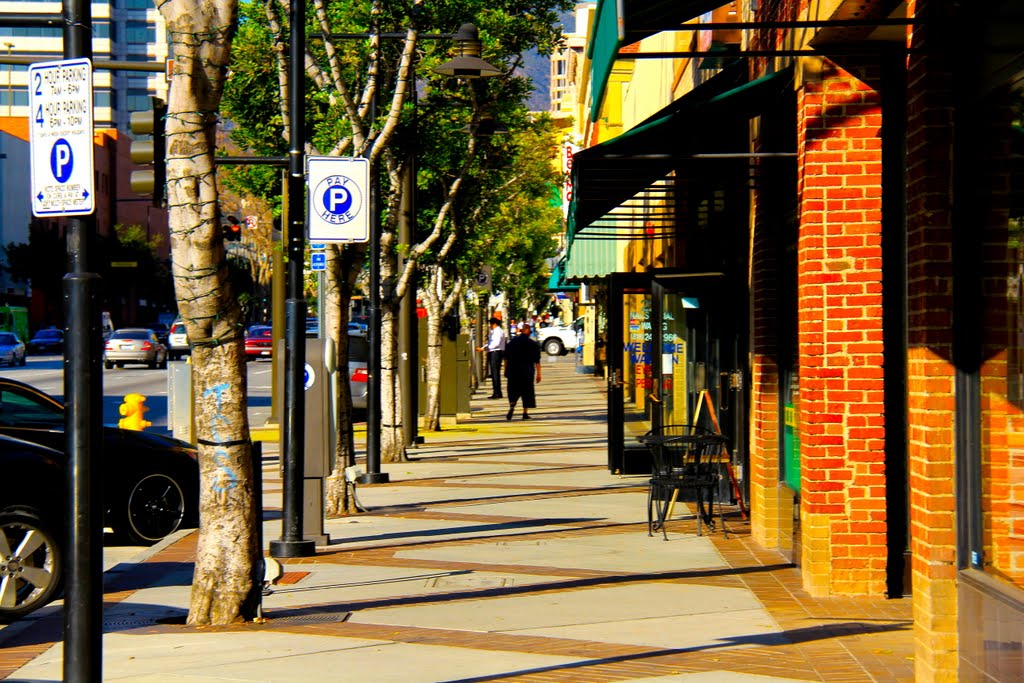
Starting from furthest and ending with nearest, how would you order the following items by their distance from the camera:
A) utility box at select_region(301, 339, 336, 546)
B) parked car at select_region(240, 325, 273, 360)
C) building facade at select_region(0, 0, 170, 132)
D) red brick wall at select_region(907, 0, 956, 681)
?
building facade at select_region(0, 0, 170, 132), parked car at select_region(240, 325, 273, 360), utility box at select_region(301, 339, 336, 546), red brick wall at select_region(907, 0, 956, 681)

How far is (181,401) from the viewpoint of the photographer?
1900cm

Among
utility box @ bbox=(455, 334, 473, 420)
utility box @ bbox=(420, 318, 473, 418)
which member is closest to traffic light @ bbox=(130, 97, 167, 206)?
utility box @ bbox=(420, 318, 473, 418)

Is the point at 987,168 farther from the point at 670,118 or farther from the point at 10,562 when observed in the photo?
the point at 10,562

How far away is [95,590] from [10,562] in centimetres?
422

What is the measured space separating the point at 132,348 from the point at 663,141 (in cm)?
4936

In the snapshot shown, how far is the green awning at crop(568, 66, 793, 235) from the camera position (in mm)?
10461

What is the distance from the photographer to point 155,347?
59.2 metres

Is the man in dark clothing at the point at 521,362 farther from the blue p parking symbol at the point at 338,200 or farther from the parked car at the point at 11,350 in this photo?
the parked car at the point at 11,350

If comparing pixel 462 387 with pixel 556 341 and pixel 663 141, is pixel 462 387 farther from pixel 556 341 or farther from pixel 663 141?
pixel 556 341

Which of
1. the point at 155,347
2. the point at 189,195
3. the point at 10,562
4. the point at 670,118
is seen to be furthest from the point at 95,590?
the point at 155,347

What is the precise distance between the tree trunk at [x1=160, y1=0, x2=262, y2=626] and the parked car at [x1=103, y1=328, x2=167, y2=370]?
164ft

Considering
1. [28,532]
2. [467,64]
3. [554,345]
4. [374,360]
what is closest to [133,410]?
[374,360]

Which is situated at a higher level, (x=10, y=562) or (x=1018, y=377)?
(x=1018, y=377)

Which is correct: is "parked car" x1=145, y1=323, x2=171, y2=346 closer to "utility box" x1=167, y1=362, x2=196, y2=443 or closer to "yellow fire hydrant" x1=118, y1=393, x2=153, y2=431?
"utility box" x1=167, y1=362, x2=196, y2=443
